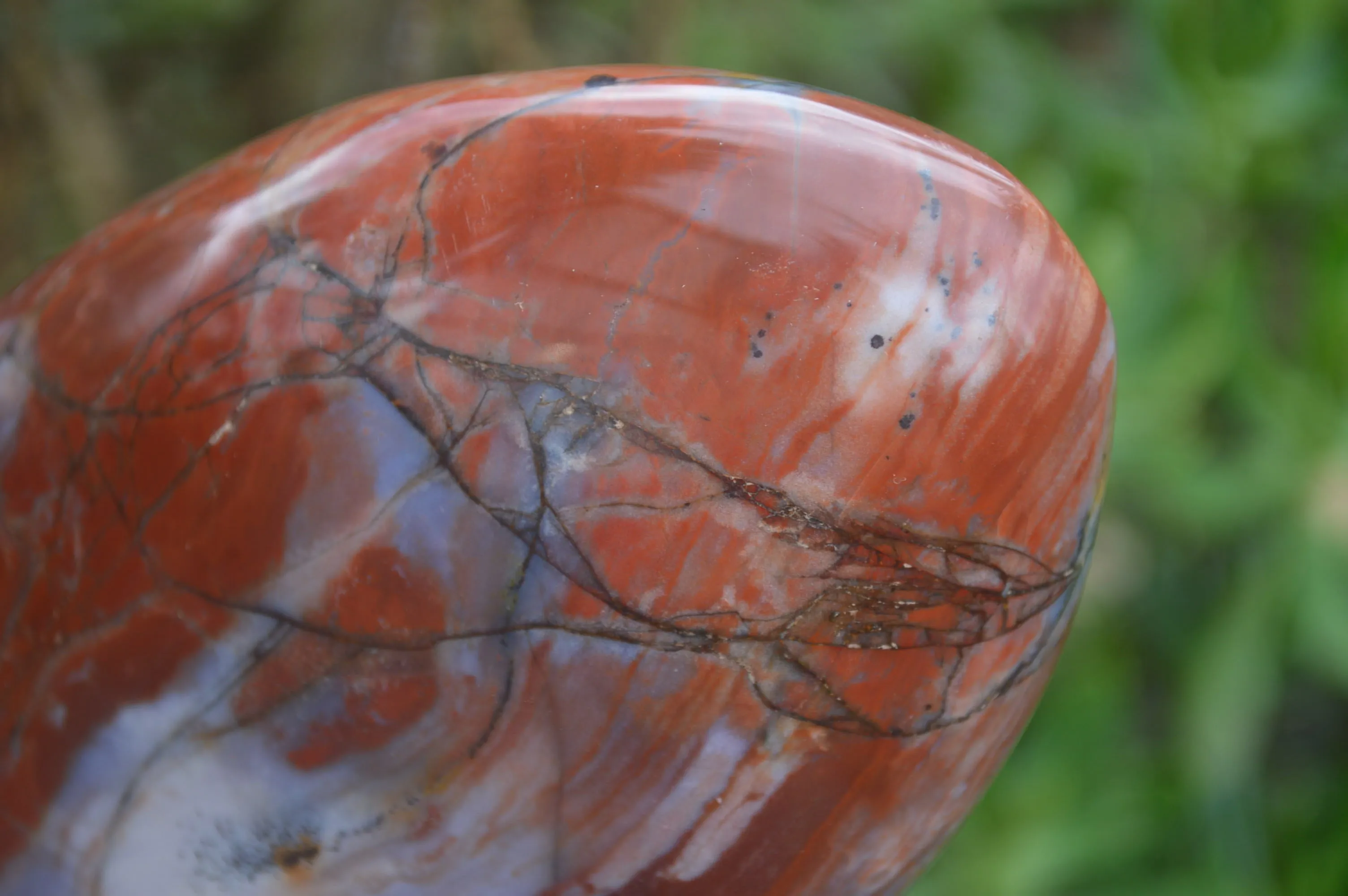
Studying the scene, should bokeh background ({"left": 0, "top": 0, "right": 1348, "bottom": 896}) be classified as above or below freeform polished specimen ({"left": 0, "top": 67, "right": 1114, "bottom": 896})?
above

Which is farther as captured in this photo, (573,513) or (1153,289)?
(1153,289)

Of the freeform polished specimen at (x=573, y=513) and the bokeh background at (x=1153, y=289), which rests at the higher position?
the bokeh background at (x=1153, y=289)

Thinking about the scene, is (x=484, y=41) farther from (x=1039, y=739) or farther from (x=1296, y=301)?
(x=1296, y=301)

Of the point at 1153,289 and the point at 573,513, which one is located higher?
the point at 1153,289

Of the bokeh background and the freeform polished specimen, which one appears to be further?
the bokeh background
